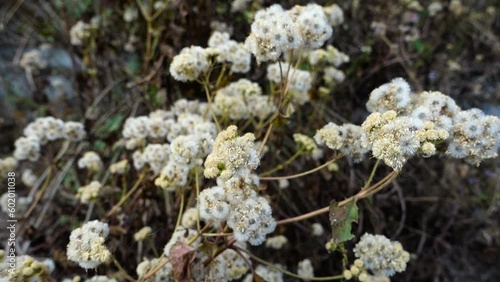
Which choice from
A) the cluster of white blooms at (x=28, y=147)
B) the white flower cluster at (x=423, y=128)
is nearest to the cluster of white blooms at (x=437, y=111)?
the white flower cluster at (x=423, y=128)

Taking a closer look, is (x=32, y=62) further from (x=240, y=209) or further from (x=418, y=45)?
(x=418, y=45)

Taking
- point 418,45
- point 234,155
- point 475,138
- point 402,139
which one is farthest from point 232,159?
point 418,45

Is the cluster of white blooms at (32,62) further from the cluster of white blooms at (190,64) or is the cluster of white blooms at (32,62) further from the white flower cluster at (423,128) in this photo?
the white flower cluster at (423,128)

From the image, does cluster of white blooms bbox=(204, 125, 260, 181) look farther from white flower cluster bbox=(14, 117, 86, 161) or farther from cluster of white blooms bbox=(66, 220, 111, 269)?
white flower cluster bbox=(14, 117, 86, 161)

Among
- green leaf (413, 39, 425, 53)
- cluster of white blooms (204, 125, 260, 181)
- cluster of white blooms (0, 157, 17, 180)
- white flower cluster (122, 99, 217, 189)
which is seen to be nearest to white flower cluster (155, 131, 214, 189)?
white flower cluster (122, 99, 217, 189)

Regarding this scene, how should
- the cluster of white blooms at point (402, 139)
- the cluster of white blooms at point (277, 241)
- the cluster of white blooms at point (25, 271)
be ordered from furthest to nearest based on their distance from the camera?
the cluster of white blooms at point (277, 241)
the cluster of white blooms at point (25, 271)
the cluster of white blooms at point (402, 139)

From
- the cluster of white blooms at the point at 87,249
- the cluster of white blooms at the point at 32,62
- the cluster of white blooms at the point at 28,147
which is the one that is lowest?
the cluster of white blooms at the point at 87,249
